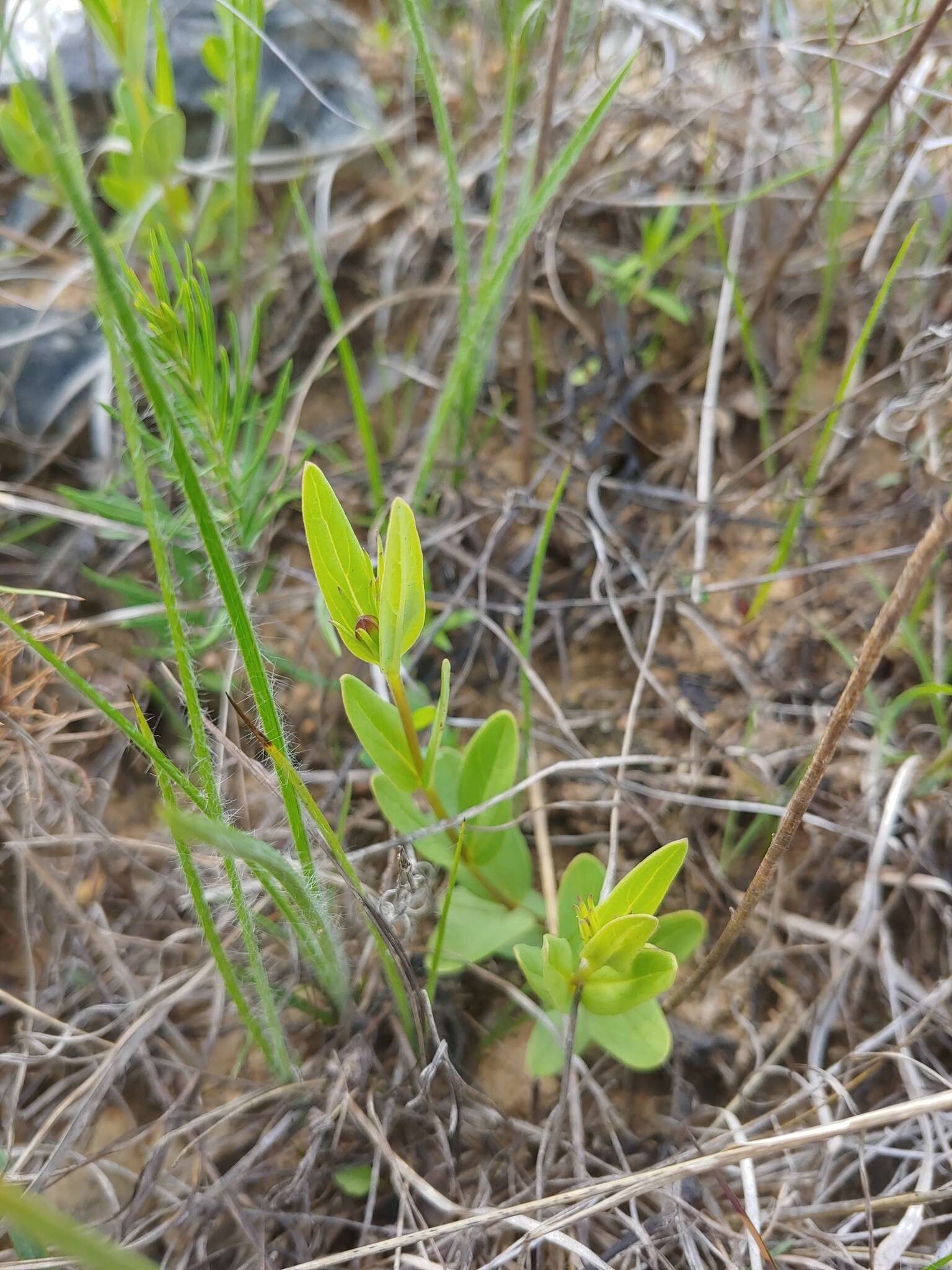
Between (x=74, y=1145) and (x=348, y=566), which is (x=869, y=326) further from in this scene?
(x=74, y=1145)

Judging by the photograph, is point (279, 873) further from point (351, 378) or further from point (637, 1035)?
point (351, 378)

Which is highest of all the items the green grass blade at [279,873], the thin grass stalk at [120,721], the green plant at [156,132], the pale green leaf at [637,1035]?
the green plant at [156,132]

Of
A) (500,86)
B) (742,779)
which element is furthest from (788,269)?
(742,779)

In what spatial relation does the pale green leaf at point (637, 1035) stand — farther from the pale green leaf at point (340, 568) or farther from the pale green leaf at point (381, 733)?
the pale green leaf at point (340, 568)

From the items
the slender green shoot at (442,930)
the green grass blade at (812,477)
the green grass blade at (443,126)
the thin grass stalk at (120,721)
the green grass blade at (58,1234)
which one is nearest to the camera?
the green grass blade at (58,1234)

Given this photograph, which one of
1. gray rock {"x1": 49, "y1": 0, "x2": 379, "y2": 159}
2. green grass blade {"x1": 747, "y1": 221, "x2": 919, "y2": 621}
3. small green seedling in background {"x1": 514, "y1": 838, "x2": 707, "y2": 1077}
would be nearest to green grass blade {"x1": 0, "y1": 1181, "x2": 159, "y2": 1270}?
small green seedling in background {"x1": 514, "y1": 838, "x2": 707, "y2": 1077}

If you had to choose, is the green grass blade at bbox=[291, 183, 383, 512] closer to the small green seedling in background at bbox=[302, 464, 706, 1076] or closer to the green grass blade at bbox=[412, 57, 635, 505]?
the green grass blade at bbox=[412, 57, 635, 505]

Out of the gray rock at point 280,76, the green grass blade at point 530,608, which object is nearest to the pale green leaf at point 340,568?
the green grass blade at point 530,608
